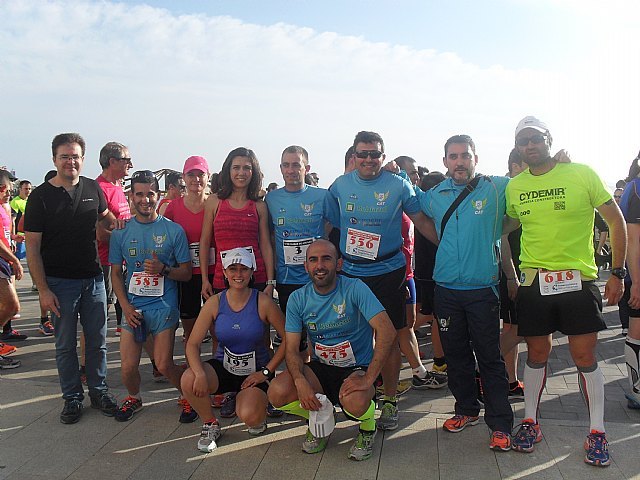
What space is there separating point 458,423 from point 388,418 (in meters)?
0.47

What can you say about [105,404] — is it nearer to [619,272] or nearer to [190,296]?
[190,296]

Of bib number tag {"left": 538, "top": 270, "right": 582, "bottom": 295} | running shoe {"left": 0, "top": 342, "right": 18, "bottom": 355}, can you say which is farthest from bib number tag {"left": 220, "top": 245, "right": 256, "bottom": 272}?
running shoe {"left": 0, "top": 342, "right": 18, "bottom": 355}

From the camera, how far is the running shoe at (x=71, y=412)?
3.95 metres

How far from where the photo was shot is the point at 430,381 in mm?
4711

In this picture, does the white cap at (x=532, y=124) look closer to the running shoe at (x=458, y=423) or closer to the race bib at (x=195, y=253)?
the running shoe at (x=458, y=423)

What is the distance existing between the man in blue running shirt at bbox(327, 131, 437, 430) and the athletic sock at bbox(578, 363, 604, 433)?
1196mm

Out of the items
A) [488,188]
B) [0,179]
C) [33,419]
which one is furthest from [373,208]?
[0,179]

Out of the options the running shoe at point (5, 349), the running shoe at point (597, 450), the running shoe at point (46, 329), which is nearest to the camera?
the running shoe at point (597, 450)

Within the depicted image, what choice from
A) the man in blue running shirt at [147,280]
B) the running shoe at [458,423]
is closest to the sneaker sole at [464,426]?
the running shoe at [458,423]

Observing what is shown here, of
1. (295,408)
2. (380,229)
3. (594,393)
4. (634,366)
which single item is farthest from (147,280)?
(634,366)

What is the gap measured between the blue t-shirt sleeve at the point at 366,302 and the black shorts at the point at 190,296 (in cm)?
169

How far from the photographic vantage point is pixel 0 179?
6691mm

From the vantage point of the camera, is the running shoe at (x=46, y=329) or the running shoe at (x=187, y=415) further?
the running shoe at (x=46, y=329)

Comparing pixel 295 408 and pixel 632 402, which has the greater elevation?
pixel 295 408
